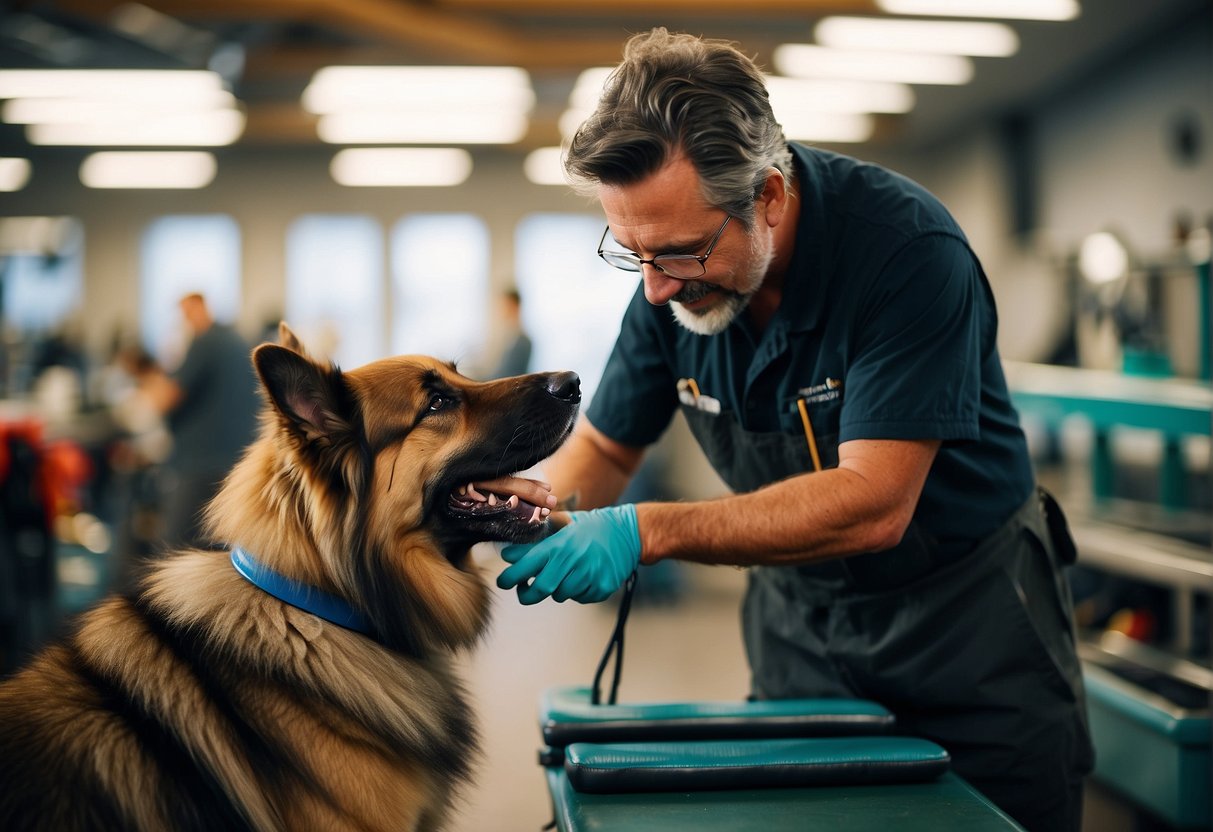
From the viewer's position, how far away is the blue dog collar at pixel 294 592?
1591 mm

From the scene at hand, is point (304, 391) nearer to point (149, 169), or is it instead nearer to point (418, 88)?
point (418, 88)

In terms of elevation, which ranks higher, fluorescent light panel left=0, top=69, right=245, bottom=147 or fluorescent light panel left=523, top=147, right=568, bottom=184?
fluorescent light panel left=523, top=147, right=568, bottom=184

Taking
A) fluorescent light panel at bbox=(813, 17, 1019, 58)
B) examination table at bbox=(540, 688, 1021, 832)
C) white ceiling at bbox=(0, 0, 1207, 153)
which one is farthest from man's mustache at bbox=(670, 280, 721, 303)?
fluorescent light panel at bbox=(813, 17, 1019, 58)

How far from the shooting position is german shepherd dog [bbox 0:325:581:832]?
139 cm

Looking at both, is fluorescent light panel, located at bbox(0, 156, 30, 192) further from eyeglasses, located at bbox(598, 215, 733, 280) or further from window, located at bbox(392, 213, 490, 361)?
eyeglasses, located at bbox(598, 215, 733, 280)

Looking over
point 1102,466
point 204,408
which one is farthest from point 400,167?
point 1102,466

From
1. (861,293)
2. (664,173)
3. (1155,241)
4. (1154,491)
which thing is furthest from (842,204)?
(1155,241)

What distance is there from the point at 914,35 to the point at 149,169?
31.1ft

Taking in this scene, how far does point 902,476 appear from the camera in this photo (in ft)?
5.25

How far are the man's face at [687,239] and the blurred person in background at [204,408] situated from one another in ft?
17.0

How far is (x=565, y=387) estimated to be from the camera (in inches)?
73.3

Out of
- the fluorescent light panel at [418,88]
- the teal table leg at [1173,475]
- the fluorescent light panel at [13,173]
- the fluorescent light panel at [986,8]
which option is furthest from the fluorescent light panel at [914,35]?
the fluorescent light panel at [13,173]

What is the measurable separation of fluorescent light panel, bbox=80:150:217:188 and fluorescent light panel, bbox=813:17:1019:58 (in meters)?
8.09

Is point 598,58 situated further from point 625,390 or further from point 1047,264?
point 625,390
